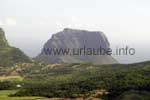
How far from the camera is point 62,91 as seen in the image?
192 meters

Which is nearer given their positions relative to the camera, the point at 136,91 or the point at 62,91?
the point at 136,91

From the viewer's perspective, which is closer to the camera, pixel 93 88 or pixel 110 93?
pixel 110 93

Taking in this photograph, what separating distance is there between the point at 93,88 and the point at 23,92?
30.2m

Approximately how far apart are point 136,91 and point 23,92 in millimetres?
51939

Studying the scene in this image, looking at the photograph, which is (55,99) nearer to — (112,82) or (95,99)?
(95,99)

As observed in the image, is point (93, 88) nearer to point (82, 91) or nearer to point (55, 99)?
point (82, 91)

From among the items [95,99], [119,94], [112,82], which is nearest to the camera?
[95,99]

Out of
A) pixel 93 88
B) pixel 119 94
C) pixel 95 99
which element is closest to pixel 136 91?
pixel 119 94

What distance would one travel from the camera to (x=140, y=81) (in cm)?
18600

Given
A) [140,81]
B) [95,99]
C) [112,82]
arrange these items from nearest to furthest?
[95,99] < [140,81] < [112,82]

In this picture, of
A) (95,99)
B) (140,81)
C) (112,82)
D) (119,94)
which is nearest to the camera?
Result: (95,99)

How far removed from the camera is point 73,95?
579ft

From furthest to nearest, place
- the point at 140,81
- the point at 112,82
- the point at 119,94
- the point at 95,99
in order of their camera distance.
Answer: the point at 112,82 → the point at 140,81 → the point at 119,94 → the point at 95,99

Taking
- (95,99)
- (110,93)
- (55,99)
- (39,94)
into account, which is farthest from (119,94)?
(39,94)
